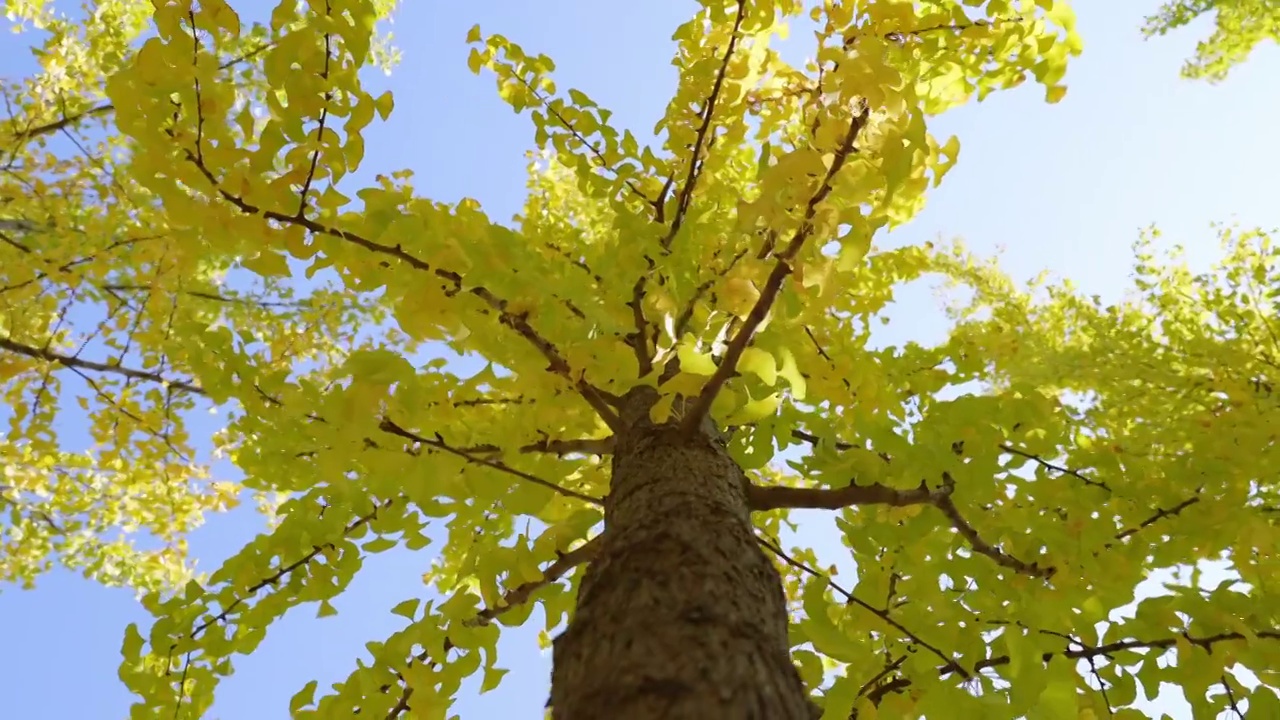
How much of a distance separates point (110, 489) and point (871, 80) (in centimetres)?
498

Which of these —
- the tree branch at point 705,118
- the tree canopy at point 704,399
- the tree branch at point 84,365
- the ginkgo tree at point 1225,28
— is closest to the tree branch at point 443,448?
the tree canopy at point 704,399

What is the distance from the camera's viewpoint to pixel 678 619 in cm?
104

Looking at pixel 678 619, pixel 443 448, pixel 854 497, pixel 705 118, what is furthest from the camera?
pixel 705 118

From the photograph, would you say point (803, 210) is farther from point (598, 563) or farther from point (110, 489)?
point (110, 489)

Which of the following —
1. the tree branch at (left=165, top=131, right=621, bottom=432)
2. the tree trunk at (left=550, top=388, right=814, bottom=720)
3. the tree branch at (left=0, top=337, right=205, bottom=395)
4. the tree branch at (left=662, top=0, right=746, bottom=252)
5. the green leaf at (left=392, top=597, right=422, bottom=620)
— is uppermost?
the tree branch at (left=0, top=337, right=205, bottom=395)

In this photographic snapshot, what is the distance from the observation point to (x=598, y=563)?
128 cm

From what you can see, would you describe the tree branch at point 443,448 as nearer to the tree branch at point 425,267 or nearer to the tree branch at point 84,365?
the tree branch at point 425,267

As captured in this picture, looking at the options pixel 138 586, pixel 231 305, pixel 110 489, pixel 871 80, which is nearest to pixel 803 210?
pixel 871 80

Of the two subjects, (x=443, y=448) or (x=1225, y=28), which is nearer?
(x=443, y=448)

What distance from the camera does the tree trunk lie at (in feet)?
3.02

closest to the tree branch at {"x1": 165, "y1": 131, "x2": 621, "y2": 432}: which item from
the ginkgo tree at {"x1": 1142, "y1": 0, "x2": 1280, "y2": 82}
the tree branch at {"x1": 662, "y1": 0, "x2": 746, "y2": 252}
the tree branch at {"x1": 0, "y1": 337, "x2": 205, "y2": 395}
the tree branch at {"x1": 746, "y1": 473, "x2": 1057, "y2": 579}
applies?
the tree branch at {"x1": 746, "y1": 473, "x2": 1057, "y2": 579}

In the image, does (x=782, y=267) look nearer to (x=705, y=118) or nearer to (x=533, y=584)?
(x=533, y=584)

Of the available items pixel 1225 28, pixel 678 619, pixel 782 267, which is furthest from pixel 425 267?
pixel 1225 28

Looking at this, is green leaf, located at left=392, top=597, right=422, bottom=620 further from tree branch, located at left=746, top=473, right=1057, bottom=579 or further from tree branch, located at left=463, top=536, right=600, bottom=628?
tree branch, located at left=746, top=473, right=1057, bottom=579
